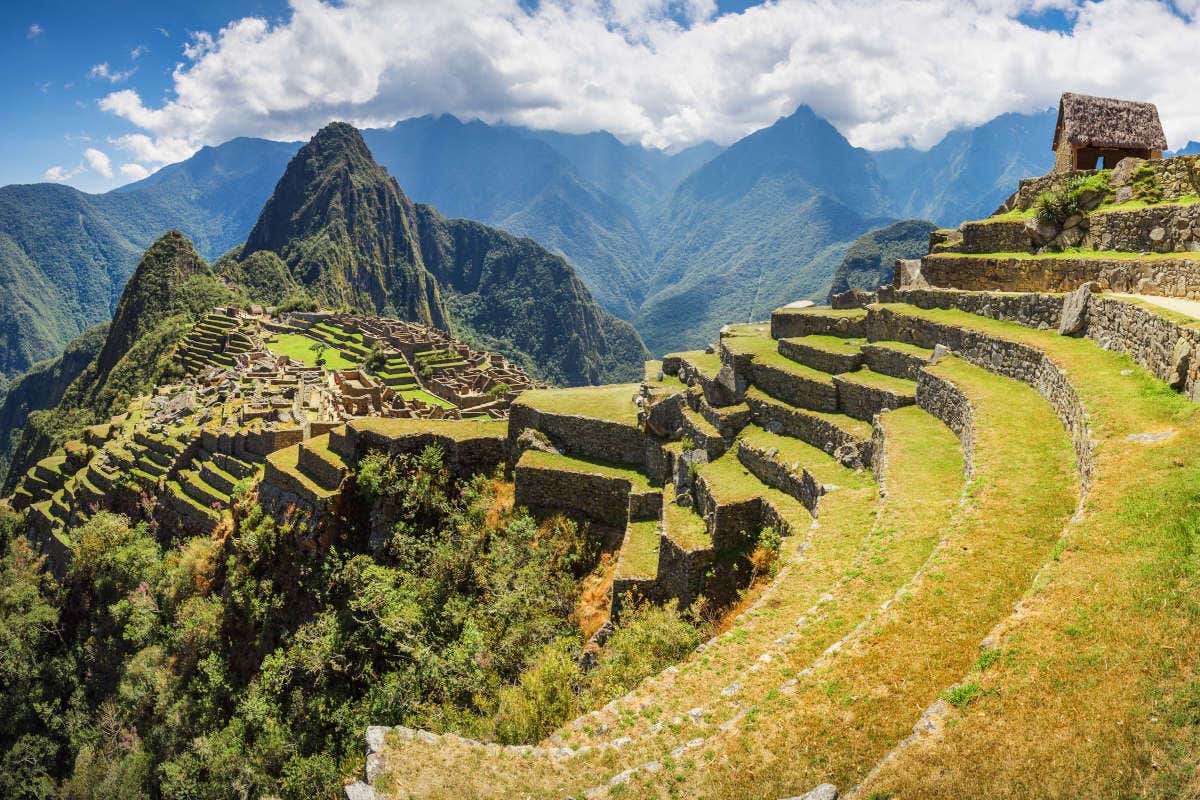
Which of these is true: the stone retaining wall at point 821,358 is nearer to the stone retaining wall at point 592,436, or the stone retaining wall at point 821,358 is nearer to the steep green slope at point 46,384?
the stone retaining wall at point 592,436

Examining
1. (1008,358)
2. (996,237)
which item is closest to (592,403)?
(1008,358)

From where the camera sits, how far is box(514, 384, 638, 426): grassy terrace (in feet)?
63.8

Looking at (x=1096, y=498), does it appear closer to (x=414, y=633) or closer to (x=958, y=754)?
(x=958, y=754)

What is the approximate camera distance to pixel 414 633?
16422 mm

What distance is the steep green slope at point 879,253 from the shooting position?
123812 mm

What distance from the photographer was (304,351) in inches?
2854

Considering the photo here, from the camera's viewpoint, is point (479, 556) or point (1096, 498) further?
point (479, 556)

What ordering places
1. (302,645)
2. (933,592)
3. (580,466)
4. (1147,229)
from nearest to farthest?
(933,592) < (1147,229) < (302,645) < (580,466)

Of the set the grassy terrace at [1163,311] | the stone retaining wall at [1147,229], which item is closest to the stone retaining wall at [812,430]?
the grassy terrace at [1163,311]

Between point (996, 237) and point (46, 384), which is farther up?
point (996, 237)

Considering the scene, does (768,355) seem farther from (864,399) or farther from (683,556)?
(683,556)

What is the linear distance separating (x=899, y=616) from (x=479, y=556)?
13077 mm

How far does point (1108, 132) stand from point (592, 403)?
695 inches

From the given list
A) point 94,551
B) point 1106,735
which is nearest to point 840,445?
point 1106,735
